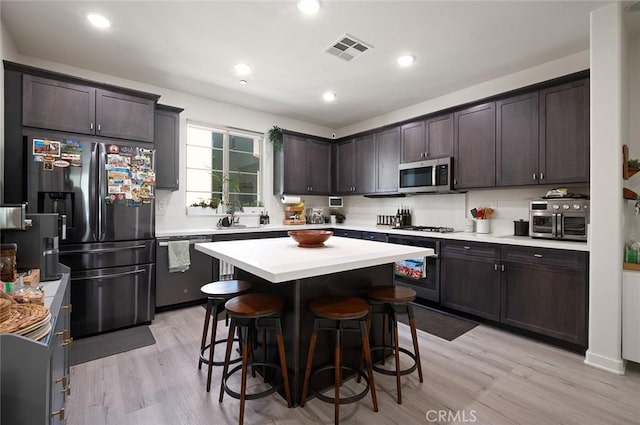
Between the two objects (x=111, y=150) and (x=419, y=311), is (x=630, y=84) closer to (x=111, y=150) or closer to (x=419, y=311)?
(x=419, y=311)

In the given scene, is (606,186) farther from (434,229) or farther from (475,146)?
(434,229)

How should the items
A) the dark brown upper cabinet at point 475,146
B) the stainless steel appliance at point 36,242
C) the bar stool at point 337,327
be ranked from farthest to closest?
the dark brown upper cabinet at point 475,146 → the stainless steel appliance at point 36,242 → the bar stool at point 337,327

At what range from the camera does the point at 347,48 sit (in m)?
3.00

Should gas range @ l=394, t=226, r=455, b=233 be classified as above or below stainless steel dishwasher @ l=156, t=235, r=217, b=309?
above

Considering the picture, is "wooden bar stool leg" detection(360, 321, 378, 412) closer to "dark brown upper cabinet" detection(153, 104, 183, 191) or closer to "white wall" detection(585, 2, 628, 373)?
"white wall" detection(585, 2, 628, 373)

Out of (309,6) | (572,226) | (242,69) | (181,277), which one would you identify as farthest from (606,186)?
(181,277)

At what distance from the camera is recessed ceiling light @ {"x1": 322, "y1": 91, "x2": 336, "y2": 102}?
13.8ft

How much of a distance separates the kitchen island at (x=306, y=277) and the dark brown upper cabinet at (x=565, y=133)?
1.88 m

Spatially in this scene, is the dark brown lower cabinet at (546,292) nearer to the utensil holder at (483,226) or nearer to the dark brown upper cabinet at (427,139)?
the utensil holder at (483,226)

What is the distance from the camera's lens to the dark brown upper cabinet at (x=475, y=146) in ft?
11.3

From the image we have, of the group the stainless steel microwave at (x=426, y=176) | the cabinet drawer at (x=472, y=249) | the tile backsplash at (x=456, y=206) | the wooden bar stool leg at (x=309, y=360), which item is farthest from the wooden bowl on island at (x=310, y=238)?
the tile backsplash at (x=456, y=206)

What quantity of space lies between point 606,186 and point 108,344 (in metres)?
4.44

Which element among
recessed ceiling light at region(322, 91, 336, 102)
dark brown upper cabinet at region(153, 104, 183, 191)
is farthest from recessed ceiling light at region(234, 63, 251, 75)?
recessed ceiling light at region(322, 91, 336, 102)

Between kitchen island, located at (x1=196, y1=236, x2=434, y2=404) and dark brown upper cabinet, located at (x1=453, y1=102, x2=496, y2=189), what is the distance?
1.93 metres
